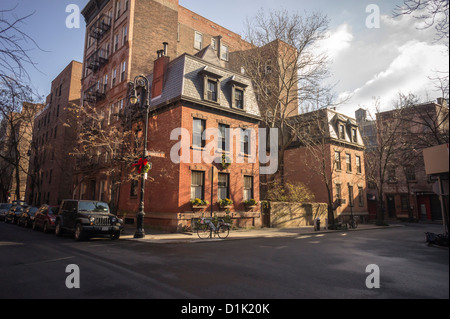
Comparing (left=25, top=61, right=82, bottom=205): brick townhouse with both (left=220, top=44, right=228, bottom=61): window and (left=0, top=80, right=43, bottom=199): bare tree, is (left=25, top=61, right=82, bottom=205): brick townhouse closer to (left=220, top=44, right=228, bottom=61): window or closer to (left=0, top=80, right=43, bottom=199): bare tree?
(left=0, top=80, right=43, bottom=199): bare tree

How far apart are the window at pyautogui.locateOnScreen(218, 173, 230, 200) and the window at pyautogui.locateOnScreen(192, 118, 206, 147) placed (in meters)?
2.83

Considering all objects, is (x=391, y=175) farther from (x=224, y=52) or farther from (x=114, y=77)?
(x=114, y=77)

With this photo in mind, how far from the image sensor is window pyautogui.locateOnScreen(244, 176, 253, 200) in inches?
869

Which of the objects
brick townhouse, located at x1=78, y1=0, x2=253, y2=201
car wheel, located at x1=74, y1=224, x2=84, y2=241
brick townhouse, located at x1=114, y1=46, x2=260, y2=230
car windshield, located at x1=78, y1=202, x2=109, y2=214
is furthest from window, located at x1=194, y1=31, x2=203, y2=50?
car wheel, located at x1=74, y1=224, x2=84, y2=241

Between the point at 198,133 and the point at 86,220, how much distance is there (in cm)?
935

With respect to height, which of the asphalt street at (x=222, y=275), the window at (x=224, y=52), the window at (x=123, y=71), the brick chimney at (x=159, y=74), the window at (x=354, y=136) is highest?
the window at (x=224, y=52)

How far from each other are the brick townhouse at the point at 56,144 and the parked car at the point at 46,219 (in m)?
17.3

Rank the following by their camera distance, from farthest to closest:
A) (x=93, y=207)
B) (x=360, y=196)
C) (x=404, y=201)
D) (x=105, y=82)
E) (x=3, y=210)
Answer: (x=404, y=201)
(x=360, y=196)
(x=105, y=82)
(x=3, y=210)
(x=93, y=207)

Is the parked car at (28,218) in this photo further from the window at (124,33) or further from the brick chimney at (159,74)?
the window at (124,33)

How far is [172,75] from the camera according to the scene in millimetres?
20734

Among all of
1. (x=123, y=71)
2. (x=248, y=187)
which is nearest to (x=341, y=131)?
(x=248, y=187)

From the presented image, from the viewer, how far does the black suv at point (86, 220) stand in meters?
13.0

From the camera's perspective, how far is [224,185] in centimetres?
2059

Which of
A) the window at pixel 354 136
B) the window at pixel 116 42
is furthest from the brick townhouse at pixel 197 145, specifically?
the window at pixel 354 136
